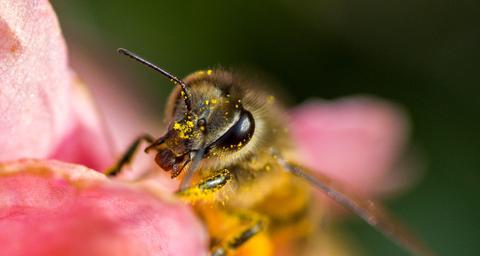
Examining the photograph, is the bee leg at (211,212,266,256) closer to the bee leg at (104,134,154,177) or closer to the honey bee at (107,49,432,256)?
the honey bee at (107,49,432,256)

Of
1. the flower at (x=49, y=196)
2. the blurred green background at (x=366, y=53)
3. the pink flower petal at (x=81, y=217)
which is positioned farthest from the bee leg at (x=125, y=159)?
the blurred green background at (x=366, y=53)

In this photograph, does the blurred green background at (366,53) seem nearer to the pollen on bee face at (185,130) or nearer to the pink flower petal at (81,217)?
the pollen on bee face at (185,130)

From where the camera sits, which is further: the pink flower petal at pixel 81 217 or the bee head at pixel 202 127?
the bee head at pixel 202 127

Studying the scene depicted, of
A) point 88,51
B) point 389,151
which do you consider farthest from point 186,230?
point 88,51

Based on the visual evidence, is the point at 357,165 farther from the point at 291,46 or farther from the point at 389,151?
the point at 291,46

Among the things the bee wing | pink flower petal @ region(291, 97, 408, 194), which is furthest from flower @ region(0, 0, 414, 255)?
pink flower petal @ region(291, 97, 408, 194)

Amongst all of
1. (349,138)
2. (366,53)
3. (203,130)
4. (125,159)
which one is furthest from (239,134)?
(366,53)
